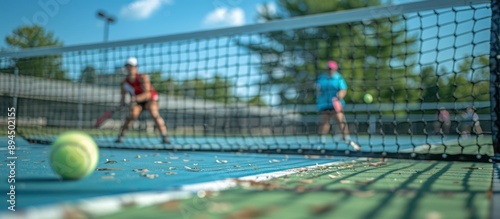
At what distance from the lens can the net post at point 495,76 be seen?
4.27 meters

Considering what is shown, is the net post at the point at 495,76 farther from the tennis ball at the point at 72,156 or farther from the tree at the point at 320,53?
the tree at the point at 320,53

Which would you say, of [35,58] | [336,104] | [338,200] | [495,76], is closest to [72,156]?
[338,200]

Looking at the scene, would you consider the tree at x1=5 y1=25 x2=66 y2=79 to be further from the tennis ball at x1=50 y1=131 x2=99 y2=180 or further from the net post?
the net post

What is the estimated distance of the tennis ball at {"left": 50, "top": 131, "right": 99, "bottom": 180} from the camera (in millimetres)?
2627

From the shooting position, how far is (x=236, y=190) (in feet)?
7.82

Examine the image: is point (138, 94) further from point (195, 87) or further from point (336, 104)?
point (336, 104)

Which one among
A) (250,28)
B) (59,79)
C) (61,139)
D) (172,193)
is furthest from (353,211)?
(59,79)

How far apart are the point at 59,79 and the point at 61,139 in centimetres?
978

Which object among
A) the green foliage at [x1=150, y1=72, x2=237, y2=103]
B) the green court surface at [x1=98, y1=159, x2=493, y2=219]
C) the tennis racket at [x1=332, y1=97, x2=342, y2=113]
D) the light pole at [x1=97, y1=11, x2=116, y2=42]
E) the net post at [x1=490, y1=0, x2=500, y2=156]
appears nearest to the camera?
the green court surface at [x1=98, y1=159, x2=493, y2=219]

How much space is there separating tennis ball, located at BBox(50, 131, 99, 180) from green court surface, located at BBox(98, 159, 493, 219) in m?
0.93

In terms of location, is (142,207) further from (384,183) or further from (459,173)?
(459,173)

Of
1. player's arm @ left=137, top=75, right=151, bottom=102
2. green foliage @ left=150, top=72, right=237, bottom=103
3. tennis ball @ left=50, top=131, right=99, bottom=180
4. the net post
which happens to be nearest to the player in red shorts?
player's arm @ left=137, top=75, right=151, bottom=102

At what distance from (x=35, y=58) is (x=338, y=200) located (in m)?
9.05

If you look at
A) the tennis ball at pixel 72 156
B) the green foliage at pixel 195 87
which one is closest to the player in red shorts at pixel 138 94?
the green foliage at pixel 195 87
